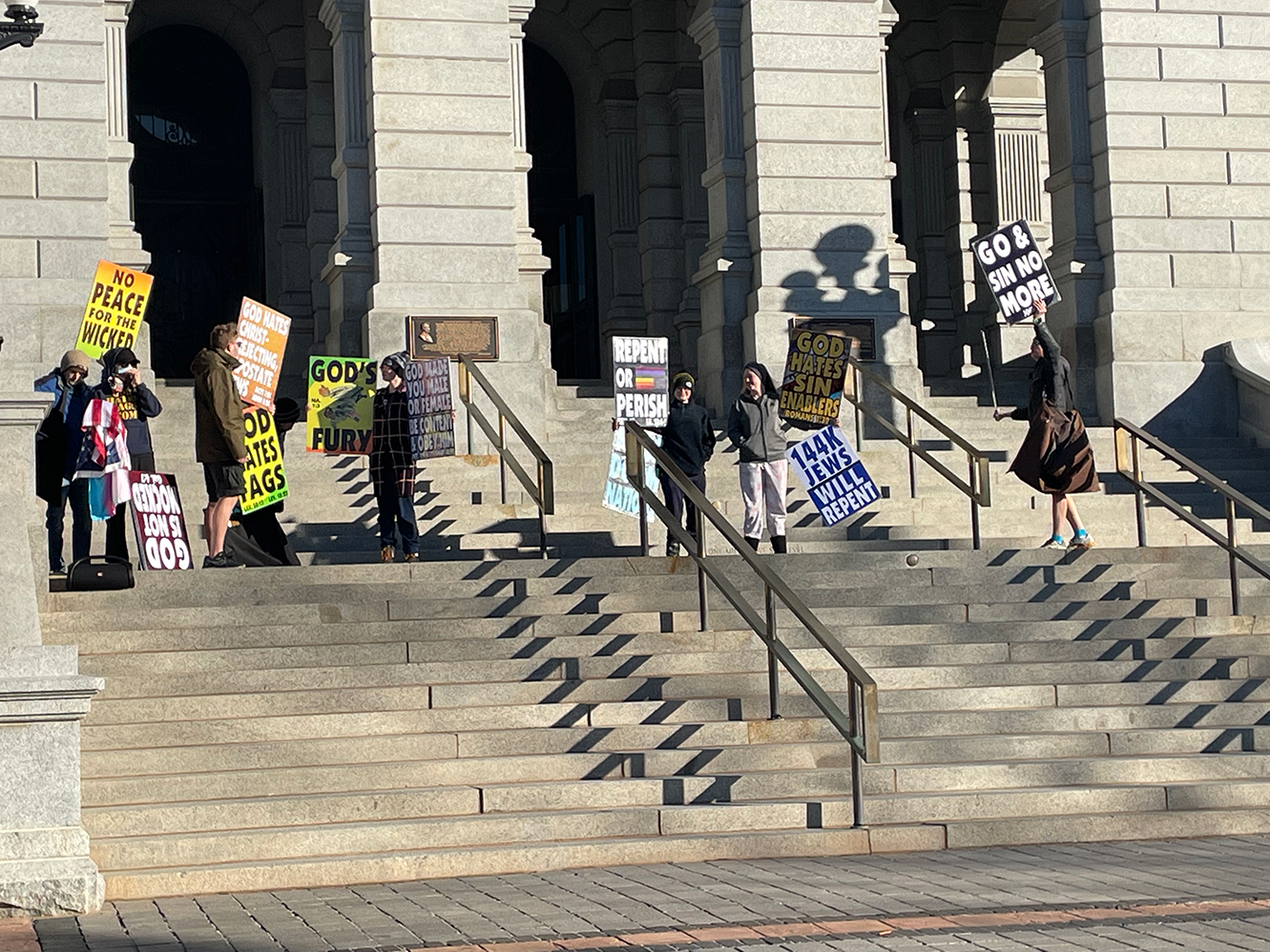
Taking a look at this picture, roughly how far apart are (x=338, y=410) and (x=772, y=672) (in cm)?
581

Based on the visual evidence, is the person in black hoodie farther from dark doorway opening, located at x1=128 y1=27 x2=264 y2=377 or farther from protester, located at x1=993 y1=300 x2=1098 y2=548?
dark doorway opening, located at x1=128 y1=27 x2=264 y2=377

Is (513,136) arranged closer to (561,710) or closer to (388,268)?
(388,268)

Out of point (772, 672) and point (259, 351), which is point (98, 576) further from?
point (772, 672)

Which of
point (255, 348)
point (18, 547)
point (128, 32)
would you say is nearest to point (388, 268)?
point (255, 348)

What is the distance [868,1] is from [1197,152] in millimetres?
3899

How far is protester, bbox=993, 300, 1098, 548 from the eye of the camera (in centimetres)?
1527

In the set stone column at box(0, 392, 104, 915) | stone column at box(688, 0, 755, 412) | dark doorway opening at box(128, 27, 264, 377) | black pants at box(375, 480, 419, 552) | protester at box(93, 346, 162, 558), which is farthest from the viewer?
dark doorway opening at box(128, 27, 264, 377)

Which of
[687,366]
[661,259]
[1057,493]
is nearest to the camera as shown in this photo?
[1057,493]

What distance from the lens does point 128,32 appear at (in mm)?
25312

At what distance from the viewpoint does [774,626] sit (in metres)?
11.6

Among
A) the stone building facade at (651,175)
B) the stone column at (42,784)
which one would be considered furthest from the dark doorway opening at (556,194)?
the stone column at (42,784)

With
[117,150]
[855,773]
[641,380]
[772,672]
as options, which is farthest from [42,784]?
[117,150]

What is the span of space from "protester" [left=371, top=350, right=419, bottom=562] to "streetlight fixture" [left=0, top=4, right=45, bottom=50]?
492 centimetres

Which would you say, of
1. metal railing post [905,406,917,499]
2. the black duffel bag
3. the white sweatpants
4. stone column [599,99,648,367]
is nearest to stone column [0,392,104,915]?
the black duffel bag
